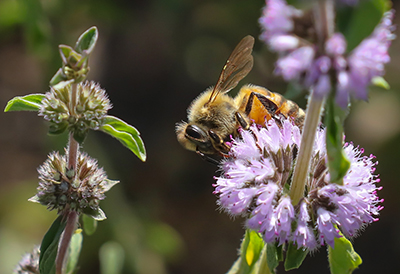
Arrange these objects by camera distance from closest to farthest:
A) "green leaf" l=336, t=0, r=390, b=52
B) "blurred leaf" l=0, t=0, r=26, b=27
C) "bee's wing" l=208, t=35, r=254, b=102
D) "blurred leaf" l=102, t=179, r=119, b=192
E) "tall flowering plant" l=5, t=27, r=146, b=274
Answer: "green leaf" l=336, t=0, r=390, b=52
"tall flowering plant" l=5, t=27, r=146, b=274
"blurred leaf" l=102, t=179, r=119, b=192
"bee's wing" l=208, t=35, r=254, b=102
"blurred leaf" l=0, t=0, r=26, b=27

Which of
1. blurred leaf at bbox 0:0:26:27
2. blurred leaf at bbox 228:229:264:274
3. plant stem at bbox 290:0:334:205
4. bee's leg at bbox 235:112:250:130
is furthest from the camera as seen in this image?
blurred leaf at bbox 0:0:26:27

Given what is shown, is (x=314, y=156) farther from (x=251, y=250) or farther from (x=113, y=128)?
(x=113, y=128)

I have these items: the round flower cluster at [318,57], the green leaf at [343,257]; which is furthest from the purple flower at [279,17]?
the green leaf at [343,257]

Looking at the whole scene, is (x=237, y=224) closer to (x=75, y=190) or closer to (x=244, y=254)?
(x=244, y=254)

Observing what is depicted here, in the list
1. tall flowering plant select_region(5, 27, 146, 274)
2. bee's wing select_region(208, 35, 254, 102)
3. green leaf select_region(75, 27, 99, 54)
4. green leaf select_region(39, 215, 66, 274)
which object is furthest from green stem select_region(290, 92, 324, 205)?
bee's wing select_region(208, 35, 254, 102)

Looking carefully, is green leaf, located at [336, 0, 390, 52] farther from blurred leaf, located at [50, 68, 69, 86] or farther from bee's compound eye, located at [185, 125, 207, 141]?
bee's compound eye, located at [185, 125, 207, 141]

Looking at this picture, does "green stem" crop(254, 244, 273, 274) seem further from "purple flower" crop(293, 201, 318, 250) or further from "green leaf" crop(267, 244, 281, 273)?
"purple flower" crop(293, 201, 318, 250)

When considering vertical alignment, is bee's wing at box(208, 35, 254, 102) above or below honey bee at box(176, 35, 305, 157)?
above

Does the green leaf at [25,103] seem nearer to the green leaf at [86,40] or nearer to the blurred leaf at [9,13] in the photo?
the green leaf at [86,40]

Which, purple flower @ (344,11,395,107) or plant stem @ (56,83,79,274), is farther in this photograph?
plant stem @ (56,83,79,274)

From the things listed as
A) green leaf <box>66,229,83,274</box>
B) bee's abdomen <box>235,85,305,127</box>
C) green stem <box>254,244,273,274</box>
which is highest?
bee's abdomen <box>235,85,305,127</box>
